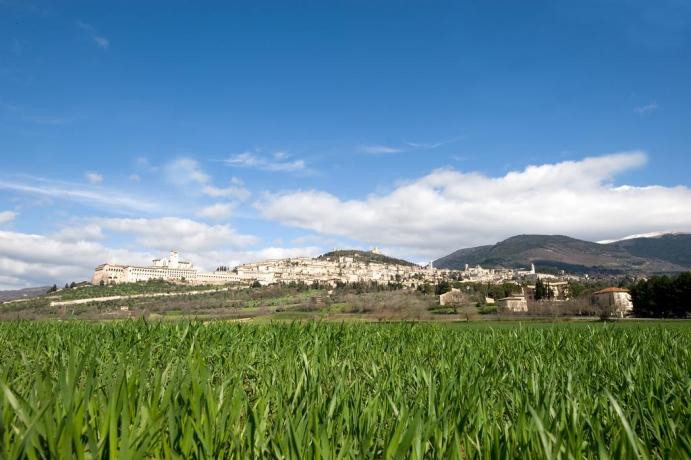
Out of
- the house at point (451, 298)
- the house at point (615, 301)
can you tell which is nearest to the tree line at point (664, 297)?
the house at point (615, 301)

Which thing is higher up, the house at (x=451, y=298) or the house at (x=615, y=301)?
the house at (x=451, y=298)

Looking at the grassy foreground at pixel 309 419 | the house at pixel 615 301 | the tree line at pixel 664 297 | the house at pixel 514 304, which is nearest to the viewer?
the grassy foreground at pixel 309 419

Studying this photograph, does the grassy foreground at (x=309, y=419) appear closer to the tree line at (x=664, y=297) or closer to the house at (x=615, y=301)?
the tree line at (x=664, y=297)

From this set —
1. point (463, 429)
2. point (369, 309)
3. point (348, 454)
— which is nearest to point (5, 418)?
point (348, 454)

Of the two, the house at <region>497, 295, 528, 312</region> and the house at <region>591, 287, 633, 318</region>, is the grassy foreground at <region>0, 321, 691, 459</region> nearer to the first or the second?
the house at <region>497, 295, 528, 312</region>

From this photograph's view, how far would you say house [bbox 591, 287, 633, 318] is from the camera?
342 feet

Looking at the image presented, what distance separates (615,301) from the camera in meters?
119

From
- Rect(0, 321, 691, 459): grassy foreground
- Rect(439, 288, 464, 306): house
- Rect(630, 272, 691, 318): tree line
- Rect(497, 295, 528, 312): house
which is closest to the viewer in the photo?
Rect(0, 321, 691, 459): grassy foreground

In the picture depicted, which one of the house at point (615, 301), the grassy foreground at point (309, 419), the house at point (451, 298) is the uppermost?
the grassy foreground at point (309, 419)

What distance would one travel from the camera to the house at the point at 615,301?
104 meters

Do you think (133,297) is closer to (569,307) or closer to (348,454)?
(569,307)

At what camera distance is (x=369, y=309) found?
97.4 meters

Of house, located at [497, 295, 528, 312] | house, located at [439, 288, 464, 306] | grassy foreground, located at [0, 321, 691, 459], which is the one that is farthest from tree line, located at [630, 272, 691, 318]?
grassy foreground, located at [0, 321, 691, 459]

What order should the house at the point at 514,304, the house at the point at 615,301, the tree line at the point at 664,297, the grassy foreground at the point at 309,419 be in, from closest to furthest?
the grassy foreground at the point at 309,419 < the tree line at the point at 664,297 < the house at the point at 615,301 < the house at the point at 514,304
